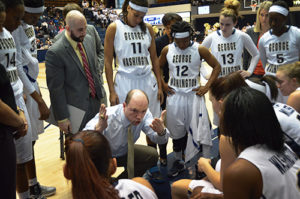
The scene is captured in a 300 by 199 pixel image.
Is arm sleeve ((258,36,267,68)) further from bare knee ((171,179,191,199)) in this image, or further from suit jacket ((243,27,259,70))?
bare knee ((171,179,191,199))

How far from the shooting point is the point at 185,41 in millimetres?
3447

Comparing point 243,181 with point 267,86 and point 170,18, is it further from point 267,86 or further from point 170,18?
point 170,18

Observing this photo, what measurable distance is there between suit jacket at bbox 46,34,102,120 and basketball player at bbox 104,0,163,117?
0.98ft

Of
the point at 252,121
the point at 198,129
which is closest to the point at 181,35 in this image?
the point at 198,129

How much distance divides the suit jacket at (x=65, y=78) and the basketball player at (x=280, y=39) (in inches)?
93.5

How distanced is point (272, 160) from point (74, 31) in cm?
235

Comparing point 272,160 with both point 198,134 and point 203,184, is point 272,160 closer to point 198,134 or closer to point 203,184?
point 203,184

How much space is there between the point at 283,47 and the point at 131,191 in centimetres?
315

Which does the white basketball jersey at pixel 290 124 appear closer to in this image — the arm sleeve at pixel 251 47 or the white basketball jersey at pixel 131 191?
the white basketball jersey at pixel 131 191

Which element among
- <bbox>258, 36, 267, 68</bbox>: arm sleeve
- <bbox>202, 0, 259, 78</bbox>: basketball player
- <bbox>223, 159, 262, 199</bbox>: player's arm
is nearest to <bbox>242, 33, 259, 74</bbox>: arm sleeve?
<bbox>202, 0, 259, 78</bbox>: basketball player

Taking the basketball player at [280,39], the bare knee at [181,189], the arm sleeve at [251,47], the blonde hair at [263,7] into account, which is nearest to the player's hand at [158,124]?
the bare knee at [181,189]

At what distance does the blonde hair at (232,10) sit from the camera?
3.83 metres

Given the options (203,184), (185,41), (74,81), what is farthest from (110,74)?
(203,184)

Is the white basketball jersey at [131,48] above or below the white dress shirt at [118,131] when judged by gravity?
above
